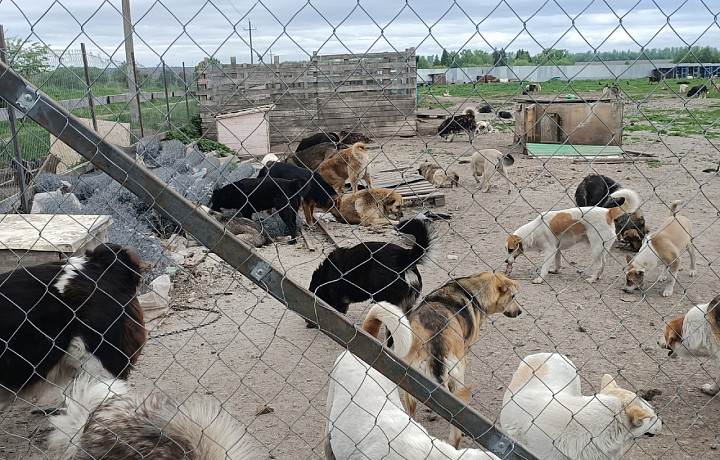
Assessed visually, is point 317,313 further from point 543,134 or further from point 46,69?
point 543,134

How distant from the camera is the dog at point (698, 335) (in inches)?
158

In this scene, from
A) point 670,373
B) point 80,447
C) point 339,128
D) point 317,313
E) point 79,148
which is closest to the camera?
point 79,148

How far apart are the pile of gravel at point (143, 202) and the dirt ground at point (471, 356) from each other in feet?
1.72

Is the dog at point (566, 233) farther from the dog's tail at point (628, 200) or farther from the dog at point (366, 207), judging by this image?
the dog at point (366, 207)

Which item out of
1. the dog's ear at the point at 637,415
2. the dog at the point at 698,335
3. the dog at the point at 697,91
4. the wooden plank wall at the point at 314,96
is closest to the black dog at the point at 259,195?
the dog at the point at 697,91

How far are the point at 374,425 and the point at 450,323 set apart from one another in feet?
4.15

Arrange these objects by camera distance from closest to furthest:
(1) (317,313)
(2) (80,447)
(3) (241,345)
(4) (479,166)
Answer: (1) (317,313) < (2) (80,447) < (3) (241,345) < (4) (479,166)

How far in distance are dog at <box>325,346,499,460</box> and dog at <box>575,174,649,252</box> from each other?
473cm

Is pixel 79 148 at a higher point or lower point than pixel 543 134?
higher

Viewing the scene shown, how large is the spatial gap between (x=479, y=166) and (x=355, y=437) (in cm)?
950

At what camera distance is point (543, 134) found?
1623cm

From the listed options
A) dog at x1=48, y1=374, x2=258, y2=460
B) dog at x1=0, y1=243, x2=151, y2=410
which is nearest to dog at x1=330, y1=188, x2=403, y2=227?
dog at x1=0, y1=243, x2=151, y2=410

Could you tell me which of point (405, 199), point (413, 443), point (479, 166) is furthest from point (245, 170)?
point (413, 443)

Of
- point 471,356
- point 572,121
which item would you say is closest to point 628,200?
point 471,356
